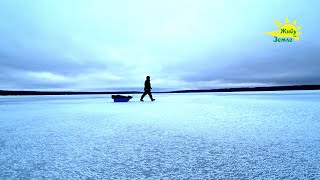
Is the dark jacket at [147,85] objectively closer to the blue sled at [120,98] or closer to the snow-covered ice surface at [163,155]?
the blue sled at [120,98]

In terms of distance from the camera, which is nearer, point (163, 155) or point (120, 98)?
point (163, 155)

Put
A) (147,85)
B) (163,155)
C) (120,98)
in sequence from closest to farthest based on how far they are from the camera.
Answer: (163,155) → (147,85) → (120,98)

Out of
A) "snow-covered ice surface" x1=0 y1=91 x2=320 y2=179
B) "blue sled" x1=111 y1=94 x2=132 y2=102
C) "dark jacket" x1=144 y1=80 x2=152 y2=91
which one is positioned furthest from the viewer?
"blue sled" x1=111 y1=94 x2=132 y2=102

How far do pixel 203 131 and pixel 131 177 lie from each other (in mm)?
1800

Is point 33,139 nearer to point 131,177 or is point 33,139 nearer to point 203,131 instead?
point 131,177

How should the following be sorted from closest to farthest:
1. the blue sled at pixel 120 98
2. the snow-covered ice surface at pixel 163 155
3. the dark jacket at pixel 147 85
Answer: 1. the snow-covered ice surface at pixel 163 155
2. the dark jacket at pixel 147 85
3. the blue sled at pixel 120 98

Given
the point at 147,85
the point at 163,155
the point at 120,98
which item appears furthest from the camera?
the point at 120,98

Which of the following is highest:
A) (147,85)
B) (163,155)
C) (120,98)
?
(147,85)

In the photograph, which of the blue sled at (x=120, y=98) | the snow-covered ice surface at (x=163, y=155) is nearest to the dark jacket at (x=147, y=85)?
the blue sled at (x=120, y=98)

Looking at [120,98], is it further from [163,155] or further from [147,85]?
[163,155]

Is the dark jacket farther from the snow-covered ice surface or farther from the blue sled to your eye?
the snow-covered ice surface

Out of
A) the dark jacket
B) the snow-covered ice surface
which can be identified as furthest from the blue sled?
the snow-covered ice surface

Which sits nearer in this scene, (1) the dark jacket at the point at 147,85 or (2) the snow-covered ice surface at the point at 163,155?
(2) the snow-covered ice surface at the point at 163,155

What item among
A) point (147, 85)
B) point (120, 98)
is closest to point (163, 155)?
point (147, 85)
